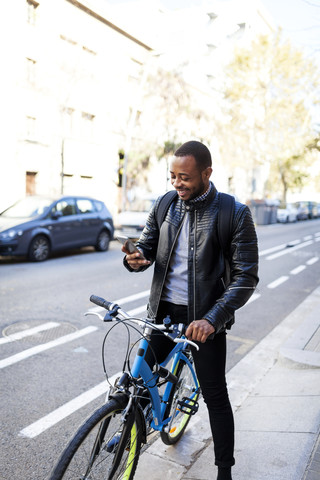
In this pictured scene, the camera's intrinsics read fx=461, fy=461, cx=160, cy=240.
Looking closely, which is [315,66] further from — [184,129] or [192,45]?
[192,45]

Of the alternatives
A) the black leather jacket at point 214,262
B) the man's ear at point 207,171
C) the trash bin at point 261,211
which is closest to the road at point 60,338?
the black leather jacket at point 214,262

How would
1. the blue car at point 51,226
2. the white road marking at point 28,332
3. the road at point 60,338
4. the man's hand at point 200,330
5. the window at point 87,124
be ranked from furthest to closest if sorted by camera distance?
1. the window at point 87,124
2. the blue car at point 51,226
3. the white road marking at point 28,332
4. the road at point 60,338
5. the man's hand at point 200,330

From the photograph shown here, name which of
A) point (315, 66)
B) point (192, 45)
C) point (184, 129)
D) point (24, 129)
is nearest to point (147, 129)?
point (184, 129)

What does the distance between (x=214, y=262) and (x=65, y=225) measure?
988 centimetres

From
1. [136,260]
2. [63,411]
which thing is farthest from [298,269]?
[136,260]

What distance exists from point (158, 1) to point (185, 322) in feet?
172

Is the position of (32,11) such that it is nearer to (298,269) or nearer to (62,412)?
(298,269)

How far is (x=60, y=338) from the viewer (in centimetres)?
533

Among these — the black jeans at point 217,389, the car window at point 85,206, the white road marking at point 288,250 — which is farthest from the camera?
the white road marking at point 288,250

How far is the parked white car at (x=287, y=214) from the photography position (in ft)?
110

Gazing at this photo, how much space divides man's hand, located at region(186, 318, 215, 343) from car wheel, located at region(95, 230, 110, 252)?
1113cm

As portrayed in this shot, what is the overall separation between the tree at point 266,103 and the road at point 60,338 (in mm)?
22986

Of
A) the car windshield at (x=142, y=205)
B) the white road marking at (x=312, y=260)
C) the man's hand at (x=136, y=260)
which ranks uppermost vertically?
the man's hand at (x=136, y=260)

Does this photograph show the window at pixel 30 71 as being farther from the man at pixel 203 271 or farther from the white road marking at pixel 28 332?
the man at pixel 203 271
